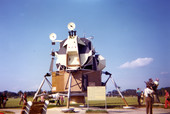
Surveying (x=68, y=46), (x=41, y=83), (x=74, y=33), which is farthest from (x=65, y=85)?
(x=74, y=33)

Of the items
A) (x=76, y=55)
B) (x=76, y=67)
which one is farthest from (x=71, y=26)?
(x=76, y=67)

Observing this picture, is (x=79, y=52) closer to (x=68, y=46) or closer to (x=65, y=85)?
(x=68, y=46)

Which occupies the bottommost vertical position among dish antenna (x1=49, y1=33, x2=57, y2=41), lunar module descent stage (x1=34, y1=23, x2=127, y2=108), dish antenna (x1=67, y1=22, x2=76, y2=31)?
lunar module descent stage (x1=34, y1=23, x2=127, y2=108)

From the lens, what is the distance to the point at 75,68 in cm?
2584

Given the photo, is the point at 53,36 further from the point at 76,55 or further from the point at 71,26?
the point at 76,55

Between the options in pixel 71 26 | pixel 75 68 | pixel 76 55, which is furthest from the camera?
pixel 71 26

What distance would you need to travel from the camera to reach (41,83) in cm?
2694

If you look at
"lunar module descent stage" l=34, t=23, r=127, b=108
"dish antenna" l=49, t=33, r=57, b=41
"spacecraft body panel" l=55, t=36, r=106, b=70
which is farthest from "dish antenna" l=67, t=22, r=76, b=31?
"dish antenna" l=49, t=33, r=57, b=41

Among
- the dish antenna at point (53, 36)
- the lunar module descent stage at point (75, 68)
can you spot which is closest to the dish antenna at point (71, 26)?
the lunar module descent stage at point (75, 68)

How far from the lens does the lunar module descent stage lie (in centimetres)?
2603

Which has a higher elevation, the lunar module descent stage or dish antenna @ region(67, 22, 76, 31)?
dish antenna @ region(67, 22, 76, 31)

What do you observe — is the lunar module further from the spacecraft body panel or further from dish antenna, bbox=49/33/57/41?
dish antenna, bbox=49/33/57/41

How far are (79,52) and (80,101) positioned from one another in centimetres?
743

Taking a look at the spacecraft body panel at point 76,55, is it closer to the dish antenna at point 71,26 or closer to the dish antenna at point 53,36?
the dish antenna at point 71,26
